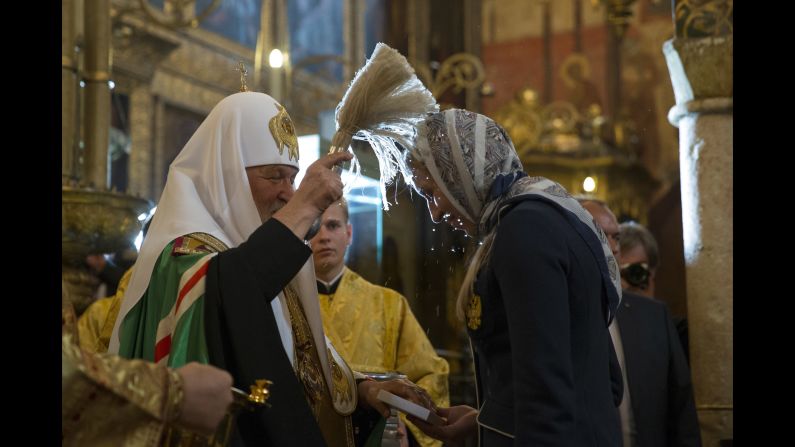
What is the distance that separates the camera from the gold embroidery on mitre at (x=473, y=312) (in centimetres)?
294

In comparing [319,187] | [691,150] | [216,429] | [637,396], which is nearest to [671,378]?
[637,396]

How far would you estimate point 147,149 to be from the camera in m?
9.27

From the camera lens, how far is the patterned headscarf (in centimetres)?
295

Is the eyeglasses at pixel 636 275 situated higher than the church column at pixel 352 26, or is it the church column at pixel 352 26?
the church column at pixel 352 26

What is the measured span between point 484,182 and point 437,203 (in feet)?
0.57

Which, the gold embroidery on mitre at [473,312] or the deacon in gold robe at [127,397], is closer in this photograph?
the deacon in gold robe at [127,397]

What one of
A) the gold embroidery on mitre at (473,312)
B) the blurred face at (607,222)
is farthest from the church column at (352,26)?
the gold embroidery on mitre at (473,312)

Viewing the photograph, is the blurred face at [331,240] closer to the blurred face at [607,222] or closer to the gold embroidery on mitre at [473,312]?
the blurred face at [607,222]

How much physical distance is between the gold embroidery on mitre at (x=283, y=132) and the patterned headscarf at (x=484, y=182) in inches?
17.8

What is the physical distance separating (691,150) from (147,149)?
5.15 m

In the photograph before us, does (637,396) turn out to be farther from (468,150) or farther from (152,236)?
(152,236)

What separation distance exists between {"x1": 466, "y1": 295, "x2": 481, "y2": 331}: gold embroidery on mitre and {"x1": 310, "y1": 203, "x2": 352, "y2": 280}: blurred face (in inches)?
84.4

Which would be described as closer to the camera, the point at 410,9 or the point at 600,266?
the point at 600,266

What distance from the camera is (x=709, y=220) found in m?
5.26
